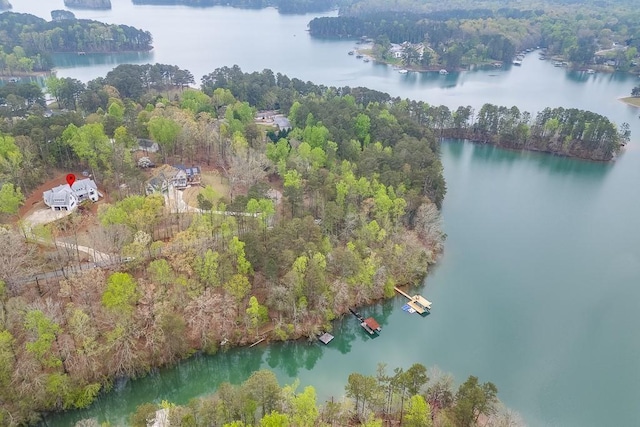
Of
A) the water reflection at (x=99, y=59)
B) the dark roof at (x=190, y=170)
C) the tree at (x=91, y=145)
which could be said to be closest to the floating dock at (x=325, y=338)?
the dark roof at (x=190, y=170)

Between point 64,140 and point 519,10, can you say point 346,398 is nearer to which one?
point 64,140

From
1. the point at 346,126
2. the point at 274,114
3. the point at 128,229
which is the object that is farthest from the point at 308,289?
the point at 274,114

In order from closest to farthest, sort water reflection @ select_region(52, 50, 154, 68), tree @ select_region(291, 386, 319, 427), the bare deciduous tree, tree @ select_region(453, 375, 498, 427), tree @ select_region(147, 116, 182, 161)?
tree @ select_region(291, 386, 319, 427)
tree @ select_region(453, 375, 498, 427)
the bare deciduous tree
tree @ select_region(147, 116, 182, 161)
water reflection @ select_region(52, 50, 154, 68)

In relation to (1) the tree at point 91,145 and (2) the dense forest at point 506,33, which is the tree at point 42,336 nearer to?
(1) the tree at point 91,145

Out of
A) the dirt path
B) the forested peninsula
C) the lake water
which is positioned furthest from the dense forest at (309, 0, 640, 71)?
the dirt path

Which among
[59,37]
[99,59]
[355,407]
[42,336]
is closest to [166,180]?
[42,336]

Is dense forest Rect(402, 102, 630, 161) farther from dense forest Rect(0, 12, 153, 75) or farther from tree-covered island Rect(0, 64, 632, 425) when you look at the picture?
dense forest Rect(0, 12, 153, 75)

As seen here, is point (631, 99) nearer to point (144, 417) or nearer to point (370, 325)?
point (370, 325)
